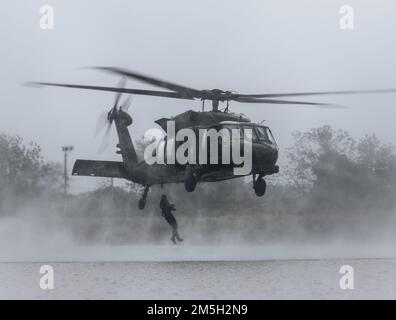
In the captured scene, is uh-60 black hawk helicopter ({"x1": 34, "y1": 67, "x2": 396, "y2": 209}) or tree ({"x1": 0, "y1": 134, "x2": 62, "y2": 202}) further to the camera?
tree ({"x1": 0, "y1": 134, "x2": 62, "y2": 202})

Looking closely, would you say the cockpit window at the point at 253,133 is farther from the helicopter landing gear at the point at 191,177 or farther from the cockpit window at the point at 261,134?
the helicopter landing gear at the point at 191,177

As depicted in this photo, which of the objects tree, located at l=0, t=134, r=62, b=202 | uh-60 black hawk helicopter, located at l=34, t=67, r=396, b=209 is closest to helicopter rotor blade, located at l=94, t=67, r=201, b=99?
uh-60 black hawk helicopter, located at l=34, t=67, r=396, b=209

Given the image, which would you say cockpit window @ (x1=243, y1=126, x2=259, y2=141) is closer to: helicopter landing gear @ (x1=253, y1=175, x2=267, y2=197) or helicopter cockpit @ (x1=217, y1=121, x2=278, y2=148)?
helicopter cockpit @ (x1=217, y1=121, x2=278, y2=148)

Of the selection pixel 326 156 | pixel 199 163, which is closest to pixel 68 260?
pixel 199 163

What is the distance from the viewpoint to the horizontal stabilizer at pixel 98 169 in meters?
36.4

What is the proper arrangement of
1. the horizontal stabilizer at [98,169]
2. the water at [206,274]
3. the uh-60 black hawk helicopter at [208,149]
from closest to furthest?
1. the water at [206,274]
2. the uh-60 black hawk helicopter at [208,149]
3. the horizontal stabilizer at [98,169]

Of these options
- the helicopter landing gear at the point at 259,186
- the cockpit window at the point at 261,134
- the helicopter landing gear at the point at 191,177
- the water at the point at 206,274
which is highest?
the cockpit window at the point at 261,134

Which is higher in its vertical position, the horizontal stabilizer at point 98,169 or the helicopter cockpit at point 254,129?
the helicopter cockpit at point 254,129

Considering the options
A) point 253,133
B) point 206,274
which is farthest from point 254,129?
point 206,274

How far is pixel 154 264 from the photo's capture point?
3509cm

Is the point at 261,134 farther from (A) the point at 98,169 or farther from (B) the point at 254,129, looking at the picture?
(A) the point at 98,169

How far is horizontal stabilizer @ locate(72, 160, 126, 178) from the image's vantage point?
36.4m

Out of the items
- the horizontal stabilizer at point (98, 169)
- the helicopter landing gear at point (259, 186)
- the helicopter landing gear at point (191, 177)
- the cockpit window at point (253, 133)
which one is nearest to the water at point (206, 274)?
Answer: the helicopter landing gear at point (259, 186)
